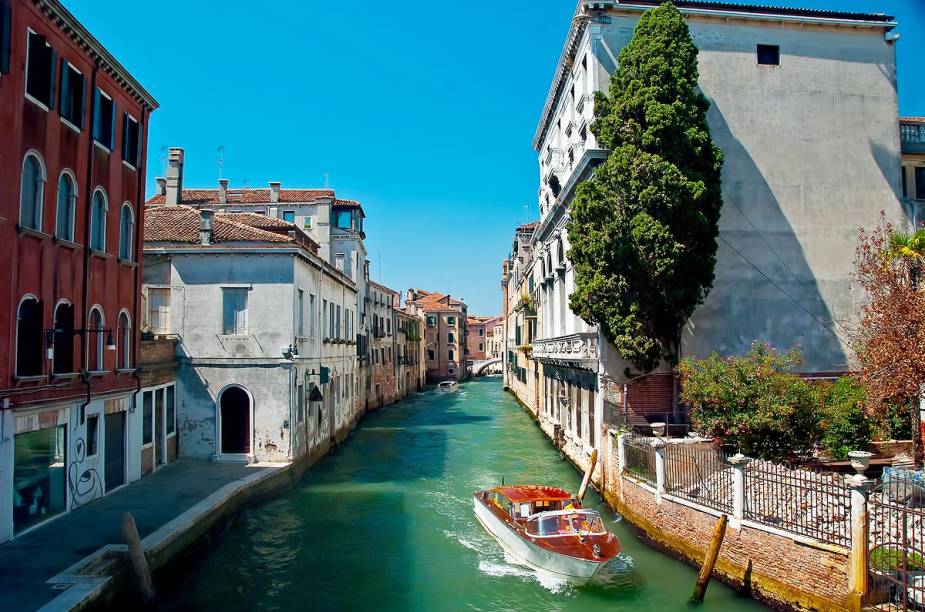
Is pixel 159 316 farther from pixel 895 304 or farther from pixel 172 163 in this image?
pixel 895 304

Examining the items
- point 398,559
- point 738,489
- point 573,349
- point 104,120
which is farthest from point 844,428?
point 104,120

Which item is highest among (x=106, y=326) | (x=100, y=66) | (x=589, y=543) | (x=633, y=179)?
(x=100, y=66)

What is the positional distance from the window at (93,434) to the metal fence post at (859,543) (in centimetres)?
1329

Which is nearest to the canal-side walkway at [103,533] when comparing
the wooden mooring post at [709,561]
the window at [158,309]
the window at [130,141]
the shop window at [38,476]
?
the shop window at [38,476]

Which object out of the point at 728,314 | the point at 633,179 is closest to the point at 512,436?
the point at 728,314

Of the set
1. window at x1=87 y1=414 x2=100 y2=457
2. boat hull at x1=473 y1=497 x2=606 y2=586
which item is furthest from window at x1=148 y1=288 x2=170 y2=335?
boat hull at x1=473 y1=497 x2=606 y2=586

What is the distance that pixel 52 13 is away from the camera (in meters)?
12.0

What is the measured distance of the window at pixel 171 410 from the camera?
59.1ft

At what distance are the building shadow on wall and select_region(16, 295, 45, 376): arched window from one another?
50.2 ft

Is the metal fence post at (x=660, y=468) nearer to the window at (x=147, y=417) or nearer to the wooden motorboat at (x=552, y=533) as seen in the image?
the wooden motorboat at (x=552, y=533)

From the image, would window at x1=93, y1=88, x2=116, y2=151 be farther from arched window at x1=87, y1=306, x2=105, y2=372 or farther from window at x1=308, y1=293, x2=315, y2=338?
window at x1=308, y1=293, x2=315, y2=338

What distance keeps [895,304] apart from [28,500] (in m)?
16.5

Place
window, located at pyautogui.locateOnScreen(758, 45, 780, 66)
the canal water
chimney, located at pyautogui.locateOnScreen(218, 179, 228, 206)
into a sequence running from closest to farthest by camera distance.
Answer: the canal water < window, located at pyautogui.locateOnScreen(758, 45, 780, 66) < chimney, located at pyautogui.locateOnScreen(218, 179, 228, 206)

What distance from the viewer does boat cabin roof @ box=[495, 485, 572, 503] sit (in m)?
13.8
